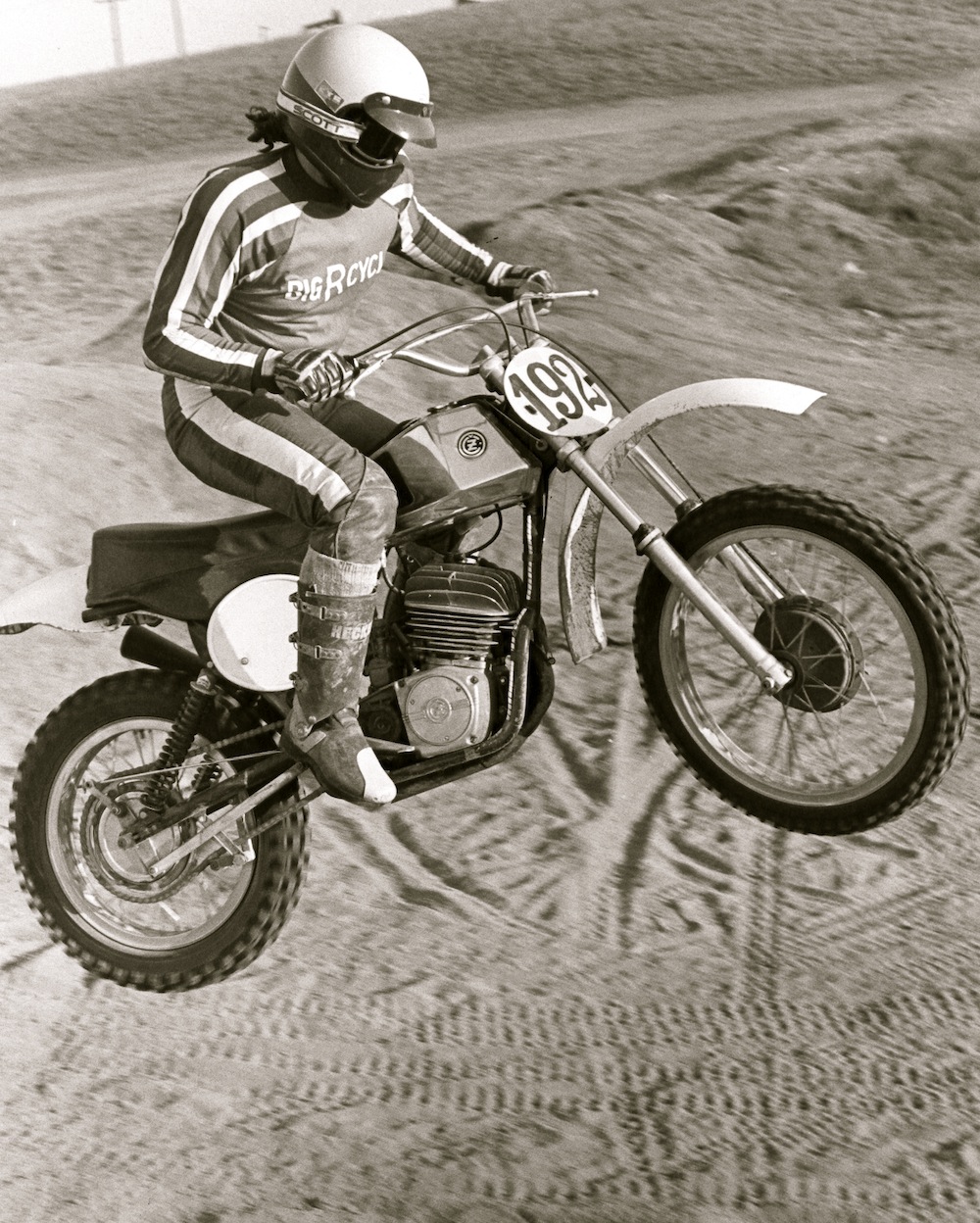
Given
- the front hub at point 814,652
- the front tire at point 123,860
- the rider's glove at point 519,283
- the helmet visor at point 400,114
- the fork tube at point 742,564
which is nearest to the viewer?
the helmet visor at point 400,114

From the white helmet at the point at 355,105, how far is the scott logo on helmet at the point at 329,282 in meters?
0.26

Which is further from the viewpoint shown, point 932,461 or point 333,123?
point 932,461

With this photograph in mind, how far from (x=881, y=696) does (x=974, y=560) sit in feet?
4.35

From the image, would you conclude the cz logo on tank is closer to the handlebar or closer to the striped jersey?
the handlebar

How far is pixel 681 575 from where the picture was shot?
3574 mm

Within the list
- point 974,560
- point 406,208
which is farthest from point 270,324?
point 974,560

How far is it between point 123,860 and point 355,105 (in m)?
2.19

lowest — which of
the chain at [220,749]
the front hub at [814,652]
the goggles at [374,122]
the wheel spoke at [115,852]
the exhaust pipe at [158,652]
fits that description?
the wheel spoke at [115,852]

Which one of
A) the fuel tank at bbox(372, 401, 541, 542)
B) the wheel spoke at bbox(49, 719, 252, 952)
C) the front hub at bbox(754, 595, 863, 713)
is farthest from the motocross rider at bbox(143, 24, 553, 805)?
the front hub at bbox(754, 595, 863, 713)

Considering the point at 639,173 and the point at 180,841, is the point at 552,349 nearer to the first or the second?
the point at 180,841

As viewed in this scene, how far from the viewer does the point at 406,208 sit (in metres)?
4.03

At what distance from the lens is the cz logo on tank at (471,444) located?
3.59 metres

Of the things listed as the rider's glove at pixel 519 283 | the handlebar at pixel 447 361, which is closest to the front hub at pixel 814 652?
the handlebar at pixel 447 361

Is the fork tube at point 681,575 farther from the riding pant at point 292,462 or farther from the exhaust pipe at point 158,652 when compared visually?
the exhaust pipe at point 158,652
